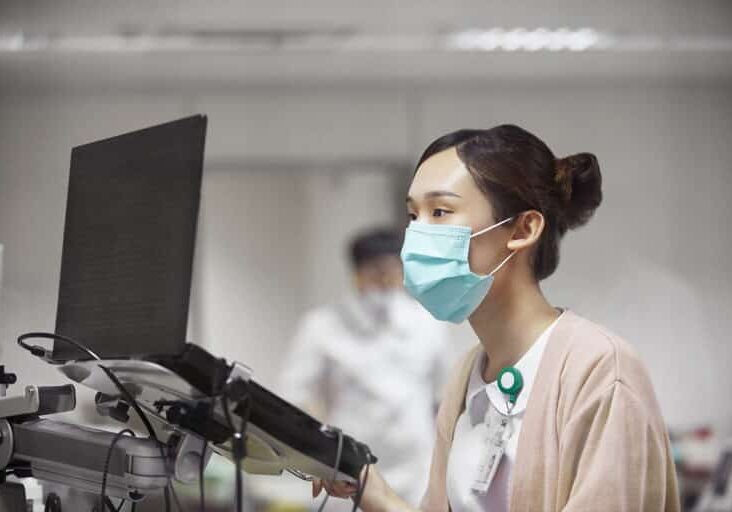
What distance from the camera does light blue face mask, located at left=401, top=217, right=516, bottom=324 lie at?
4.46 ft

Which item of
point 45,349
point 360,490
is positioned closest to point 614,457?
point 360,490

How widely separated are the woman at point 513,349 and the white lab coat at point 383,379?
6.44 feet

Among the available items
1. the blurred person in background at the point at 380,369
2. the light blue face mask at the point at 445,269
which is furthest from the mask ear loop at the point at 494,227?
the blurred person in background at the point at 380,369

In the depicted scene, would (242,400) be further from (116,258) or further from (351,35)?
(351,35)

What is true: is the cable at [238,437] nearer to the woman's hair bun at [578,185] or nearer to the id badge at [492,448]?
the id badge at [492,448]

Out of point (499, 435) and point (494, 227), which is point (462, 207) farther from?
point (499, 435)

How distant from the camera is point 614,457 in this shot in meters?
1.17

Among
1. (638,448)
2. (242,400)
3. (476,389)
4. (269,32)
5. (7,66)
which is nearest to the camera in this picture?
(242,400)

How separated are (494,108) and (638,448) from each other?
369 cm

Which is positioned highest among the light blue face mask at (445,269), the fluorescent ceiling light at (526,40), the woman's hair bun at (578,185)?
the fluorescent ceiling light at (526,40)

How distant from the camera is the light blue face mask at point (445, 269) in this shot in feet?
4.46

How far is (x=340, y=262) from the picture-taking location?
4.76 meters

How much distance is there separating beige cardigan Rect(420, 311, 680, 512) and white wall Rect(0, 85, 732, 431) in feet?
11.3

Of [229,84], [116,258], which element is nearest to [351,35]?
[229,84]
